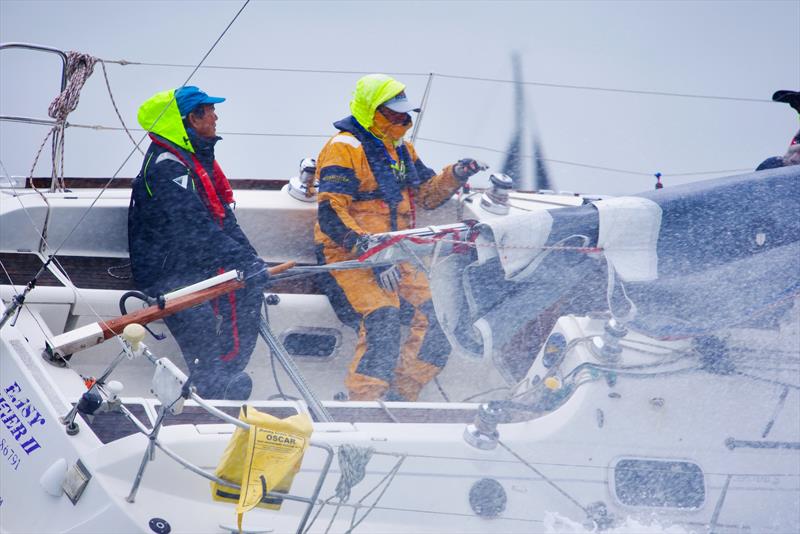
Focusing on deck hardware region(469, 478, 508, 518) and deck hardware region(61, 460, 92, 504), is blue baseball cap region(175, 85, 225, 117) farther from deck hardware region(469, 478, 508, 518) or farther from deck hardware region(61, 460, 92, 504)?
deck hardware region(469, 478, 508, 518)

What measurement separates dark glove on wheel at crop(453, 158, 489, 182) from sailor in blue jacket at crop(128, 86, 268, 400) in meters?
0.97

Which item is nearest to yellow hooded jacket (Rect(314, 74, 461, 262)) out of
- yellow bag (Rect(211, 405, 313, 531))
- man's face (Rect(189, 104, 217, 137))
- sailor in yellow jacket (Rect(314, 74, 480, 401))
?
sailor in yellow jacket (Rect(314, 74, 480, 401))

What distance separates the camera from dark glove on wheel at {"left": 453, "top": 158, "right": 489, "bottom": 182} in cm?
340

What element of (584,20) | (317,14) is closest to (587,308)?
(317,14)

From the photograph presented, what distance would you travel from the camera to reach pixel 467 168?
11.3 feet

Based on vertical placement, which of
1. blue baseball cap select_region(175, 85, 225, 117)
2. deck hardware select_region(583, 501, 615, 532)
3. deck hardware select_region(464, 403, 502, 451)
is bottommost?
deck hardware select_region(583, 501, 615, 532)

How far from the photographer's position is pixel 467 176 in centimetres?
348

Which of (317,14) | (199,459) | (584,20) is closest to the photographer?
(199,459)

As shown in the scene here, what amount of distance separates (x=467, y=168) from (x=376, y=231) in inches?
18.6

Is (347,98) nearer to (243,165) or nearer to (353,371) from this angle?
(243,165)

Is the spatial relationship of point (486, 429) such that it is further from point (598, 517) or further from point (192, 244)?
point (192, 244)

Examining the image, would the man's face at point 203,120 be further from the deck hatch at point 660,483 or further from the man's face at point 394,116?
the deck hatch at point 660,483

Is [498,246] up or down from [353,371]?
up

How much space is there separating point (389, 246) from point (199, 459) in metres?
0.93
